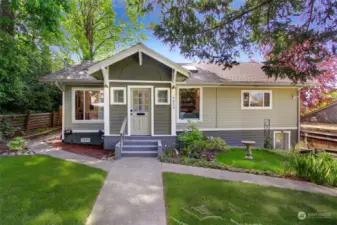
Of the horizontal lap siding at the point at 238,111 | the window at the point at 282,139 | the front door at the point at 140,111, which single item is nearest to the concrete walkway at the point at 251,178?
the front door at the point at 140,111

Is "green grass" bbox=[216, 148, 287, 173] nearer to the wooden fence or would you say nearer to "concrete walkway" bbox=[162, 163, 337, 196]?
"concrete walkway" bbox=[162, 163, 337, 196]

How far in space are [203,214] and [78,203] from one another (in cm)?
226

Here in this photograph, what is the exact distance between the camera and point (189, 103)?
10422 mm

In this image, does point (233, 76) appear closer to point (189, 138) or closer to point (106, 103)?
point (189, 138)

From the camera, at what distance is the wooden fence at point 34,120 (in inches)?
432

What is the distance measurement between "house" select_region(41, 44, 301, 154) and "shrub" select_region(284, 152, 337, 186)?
148 inches

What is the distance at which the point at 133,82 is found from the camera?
844 cm

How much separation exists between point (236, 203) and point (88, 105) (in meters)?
8.34

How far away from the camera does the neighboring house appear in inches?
628

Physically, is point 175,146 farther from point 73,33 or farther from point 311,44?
point 73,33

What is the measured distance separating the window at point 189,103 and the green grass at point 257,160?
263cm

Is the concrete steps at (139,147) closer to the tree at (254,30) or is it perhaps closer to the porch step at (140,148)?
the porch step at (140,148)

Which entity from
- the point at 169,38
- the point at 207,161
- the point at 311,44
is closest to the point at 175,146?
the point at 207,161

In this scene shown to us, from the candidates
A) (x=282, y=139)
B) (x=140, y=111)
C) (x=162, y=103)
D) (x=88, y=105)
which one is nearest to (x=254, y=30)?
(x=162, y=103)
